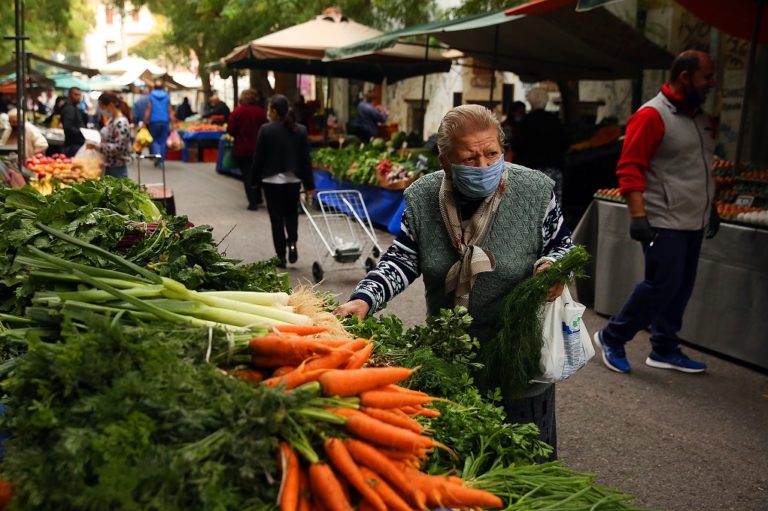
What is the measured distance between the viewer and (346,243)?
9.02m

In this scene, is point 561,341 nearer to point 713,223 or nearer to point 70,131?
point 713,223

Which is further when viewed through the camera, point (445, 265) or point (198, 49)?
point (198, 49)

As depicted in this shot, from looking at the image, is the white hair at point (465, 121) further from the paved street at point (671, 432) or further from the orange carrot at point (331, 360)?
the orange carrot at point (331, 360)

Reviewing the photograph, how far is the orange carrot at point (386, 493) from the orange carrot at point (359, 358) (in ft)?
1.20

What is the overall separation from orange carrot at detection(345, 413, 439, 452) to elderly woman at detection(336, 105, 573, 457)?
3.46 ft

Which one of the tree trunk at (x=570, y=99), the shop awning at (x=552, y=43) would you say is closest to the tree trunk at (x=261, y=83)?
the shop awning at (x=552, y=43)

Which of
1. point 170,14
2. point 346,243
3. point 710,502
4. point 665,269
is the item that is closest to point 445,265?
point 710,502

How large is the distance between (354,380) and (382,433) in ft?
0.59

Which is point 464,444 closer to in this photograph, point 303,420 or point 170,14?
point 303,420

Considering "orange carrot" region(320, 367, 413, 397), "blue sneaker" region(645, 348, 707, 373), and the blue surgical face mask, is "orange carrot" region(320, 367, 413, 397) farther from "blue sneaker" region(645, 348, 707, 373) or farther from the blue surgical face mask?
"blue sneaker" region(645, 348, 707, 373)

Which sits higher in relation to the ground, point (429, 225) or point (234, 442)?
point (429, 225)

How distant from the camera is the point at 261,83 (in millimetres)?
24344

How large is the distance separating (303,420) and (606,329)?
188 inches

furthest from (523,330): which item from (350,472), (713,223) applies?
(713,223)
